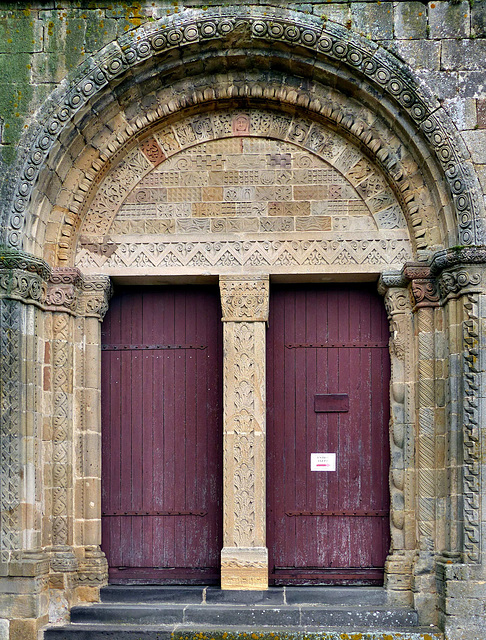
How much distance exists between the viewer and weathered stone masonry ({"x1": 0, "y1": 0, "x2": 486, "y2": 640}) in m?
6.73

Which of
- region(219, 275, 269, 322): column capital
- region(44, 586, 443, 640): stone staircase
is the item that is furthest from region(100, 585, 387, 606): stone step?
region(219, 275, 269, 322): column capital

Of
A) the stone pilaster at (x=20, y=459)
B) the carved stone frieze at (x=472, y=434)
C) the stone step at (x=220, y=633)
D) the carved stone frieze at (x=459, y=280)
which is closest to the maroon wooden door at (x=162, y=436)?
the stone step at (x=220, y=633)

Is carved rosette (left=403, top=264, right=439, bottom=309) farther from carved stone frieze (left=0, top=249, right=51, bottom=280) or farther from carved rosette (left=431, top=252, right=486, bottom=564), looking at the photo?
carved stone frieze (left=0, top=249, right=51, bottom=280)

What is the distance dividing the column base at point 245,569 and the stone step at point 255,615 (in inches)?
6.2

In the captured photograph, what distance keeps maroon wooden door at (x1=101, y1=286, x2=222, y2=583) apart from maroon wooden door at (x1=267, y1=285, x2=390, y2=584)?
53cm

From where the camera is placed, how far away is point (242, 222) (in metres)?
7.29

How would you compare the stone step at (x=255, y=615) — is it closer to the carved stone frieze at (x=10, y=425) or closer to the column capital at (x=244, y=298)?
the carved stone frieze at (x=10, y=425)

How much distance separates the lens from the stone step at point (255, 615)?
6.80 meters

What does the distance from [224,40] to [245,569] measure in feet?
14.1

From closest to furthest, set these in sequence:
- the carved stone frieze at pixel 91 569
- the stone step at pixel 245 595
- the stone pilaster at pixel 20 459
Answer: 1. the stone pilaster at pixel 20 459
2. the stone step at pixel 245 595
3. the carved stone frieze at pixel 91 569

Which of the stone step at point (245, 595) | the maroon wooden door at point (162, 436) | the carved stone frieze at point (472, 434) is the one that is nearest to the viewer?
the carved stone frieze at point (472, 434)

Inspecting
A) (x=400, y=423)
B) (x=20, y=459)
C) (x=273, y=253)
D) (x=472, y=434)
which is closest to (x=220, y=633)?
(x=20, y=459)

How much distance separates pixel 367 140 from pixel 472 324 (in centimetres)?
178

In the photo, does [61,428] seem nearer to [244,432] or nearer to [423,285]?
[244,432]
